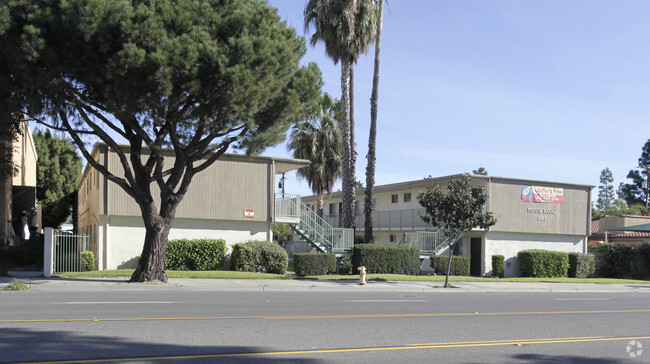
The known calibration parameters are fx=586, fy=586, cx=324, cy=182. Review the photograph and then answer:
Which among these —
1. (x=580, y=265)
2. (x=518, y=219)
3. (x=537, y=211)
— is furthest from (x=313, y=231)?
(x=580, y=265)

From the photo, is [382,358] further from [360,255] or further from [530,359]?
[360,255]

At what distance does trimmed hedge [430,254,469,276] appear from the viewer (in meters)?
28.3

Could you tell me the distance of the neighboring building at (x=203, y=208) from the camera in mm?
24469

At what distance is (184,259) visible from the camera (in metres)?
24.7

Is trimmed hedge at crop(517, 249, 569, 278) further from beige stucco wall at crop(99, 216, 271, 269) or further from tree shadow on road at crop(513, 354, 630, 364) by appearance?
tree shadow on road at crop(513, 354, 630, 364)

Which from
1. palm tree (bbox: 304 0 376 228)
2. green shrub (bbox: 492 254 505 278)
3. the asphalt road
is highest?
palm tree (bbox: 304 0 376 228)

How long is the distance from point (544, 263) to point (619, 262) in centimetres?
564

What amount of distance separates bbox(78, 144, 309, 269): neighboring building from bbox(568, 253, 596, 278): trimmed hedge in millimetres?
15466

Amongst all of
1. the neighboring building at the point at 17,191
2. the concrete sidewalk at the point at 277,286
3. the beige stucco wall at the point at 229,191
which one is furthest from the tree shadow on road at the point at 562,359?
the neighboring building at the point at 17,191

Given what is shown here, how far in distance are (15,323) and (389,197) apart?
101 ft

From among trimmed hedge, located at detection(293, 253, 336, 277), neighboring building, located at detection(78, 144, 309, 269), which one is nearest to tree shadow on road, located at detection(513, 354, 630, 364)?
trimmed hedge, located at detection(293, 253, 336, 277)

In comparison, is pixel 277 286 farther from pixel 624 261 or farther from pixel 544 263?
pixel 624 261

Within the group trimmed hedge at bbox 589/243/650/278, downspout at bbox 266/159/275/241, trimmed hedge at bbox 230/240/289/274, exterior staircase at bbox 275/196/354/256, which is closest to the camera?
trimmed hedge at bbox 230/240/289/274

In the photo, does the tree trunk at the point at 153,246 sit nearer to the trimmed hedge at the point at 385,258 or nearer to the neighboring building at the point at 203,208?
the neighboring building at the point at 203,208
